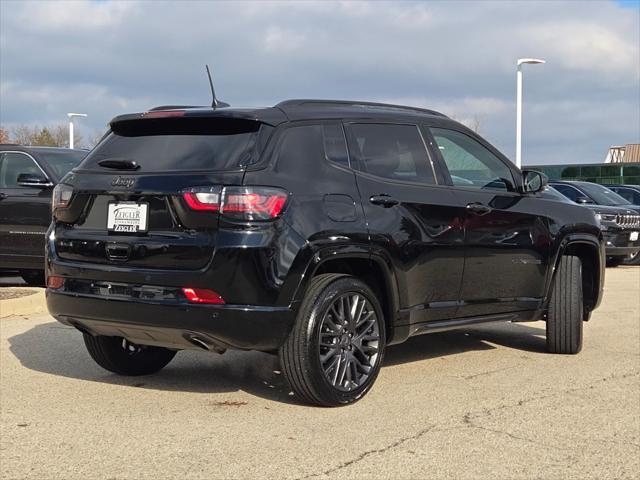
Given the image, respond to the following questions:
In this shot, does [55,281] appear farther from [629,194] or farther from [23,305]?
[629,194]

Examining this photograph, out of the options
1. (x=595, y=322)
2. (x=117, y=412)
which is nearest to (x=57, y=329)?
(x=117, y=412)

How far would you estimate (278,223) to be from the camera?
16.5 feet

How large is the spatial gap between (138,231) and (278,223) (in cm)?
86

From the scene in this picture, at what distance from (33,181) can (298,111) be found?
5.92m

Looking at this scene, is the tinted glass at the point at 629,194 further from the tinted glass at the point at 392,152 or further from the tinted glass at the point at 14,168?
the tinted glass at the point at 392,152

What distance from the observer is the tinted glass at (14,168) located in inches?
426

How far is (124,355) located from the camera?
639 centimetres

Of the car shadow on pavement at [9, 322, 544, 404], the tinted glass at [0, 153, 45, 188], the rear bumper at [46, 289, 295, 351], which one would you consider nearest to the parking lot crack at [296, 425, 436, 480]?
the rear bumper at [46, 289, 295, 351]

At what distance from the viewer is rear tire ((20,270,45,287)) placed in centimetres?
1172

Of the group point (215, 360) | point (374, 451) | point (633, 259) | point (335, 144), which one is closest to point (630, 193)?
point (633, 259)

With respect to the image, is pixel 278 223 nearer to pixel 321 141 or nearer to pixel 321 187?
pixel 321 187

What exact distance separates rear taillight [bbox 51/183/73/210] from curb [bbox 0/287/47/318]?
3.86m

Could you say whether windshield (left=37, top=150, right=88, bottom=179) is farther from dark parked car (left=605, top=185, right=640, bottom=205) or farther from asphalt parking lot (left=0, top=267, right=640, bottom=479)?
dark parked car (left=605, top=185, right=640, bottom=205)

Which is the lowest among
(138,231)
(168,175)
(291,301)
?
(291,301)
